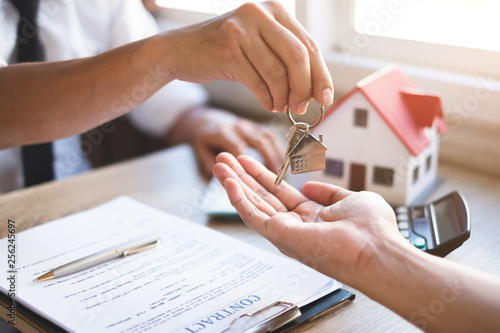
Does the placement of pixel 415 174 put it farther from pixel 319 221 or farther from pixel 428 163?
pixel 319 221

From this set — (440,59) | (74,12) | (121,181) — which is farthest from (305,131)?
(74,12)

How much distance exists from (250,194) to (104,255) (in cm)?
24

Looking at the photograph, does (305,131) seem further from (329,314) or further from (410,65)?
(410,65)

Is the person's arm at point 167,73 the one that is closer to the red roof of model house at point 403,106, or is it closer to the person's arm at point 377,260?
the person's arm at point 377,260

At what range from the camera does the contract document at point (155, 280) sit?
0.65 metres

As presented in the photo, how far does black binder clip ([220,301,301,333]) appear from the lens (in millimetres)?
624

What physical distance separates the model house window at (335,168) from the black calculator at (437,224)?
0.52 feet

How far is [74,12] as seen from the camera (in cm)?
149

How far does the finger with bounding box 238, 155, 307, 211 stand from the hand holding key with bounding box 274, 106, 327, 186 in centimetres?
4

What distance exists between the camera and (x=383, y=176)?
1.01m

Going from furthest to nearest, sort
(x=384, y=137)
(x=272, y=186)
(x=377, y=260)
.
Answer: (x=384, y=137) < (x=272, y=186) < (x=377, y=260)

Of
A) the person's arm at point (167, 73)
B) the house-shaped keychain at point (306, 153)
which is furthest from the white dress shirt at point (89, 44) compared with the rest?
the house-shaped keychain at point (306, 153)

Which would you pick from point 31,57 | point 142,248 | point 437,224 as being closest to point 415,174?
point 437,224

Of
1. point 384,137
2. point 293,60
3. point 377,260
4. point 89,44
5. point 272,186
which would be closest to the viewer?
point 377,260
